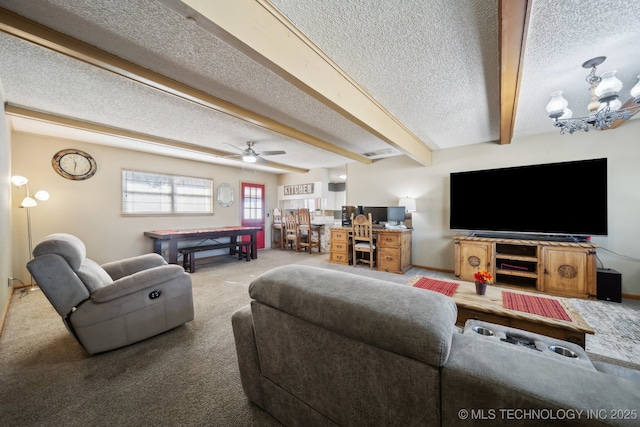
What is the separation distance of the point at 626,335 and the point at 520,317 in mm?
1511

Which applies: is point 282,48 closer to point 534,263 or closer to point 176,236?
point 176,236

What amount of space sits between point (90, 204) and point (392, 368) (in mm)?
5457

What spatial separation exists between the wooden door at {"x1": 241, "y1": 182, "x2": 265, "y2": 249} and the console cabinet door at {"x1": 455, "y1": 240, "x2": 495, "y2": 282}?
5.12m

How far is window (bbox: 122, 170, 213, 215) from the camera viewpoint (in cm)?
454

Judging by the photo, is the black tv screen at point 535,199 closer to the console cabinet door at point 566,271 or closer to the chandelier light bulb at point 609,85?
the console cabinet door at point 566,271

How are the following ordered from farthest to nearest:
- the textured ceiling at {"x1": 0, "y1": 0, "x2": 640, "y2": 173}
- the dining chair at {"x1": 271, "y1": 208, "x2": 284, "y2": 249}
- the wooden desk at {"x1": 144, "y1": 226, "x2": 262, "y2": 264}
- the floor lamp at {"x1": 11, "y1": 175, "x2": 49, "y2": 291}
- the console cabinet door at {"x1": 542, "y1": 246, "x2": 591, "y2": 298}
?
the dining chair at {"x1": 271, "y1": 208, "x2": 284, "y2": 249}
the wooden desk at {"x1": 144, "y1": 226, "x2": 262, "y2": 264}
the floor lamp at {"x1": 11, "y1": 175, "x2": 49, "y2": 291}
the console cabinet door at {"x1": 542, "y1": 246, "x2": 591, "y2": 298}
the textured ceiling at {"x1": 0, "y1": 0, "x2": 640, "y2": 173}

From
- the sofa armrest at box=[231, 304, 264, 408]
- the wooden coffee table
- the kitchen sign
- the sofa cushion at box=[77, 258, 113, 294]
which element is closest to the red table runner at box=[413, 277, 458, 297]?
the wooden coffee table

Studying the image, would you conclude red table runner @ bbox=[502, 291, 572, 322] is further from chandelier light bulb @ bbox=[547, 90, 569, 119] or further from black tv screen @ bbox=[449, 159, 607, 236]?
black tv screen @ bbox=[449, 159, 607, 236]

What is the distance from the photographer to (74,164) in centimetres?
386

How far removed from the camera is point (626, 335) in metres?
2.08

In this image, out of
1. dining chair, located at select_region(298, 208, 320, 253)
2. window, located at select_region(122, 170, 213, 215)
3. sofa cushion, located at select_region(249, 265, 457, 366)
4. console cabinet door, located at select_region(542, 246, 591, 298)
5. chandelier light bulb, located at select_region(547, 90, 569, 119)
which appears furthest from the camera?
dining chair, located at select_region(298, 208, 320, 253)

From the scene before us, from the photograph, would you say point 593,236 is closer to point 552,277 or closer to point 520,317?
point 552,277

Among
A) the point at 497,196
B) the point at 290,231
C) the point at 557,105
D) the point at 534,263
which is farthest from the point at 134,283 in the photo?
the point at 534,263

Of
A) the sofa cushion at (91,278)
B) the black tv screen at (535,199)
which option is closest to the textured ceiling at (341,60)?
the black tv screen at (535,199)
